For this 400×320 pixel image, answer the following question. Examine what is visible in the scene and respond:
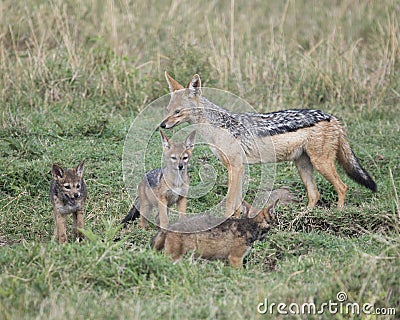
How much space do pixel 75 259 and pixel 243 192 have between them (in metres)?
2.98

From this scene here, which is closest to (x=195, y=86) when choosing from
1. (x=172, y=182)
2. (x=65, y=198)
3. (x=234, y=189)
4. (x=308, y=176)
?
(x=234, y=189)

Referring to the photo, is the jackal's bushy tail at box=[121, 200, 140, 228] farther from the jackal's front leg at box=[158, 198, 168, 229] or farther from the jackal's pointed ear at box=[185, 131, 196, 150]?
the jackal's pointed ear at box=[185, 131, 196, 150]

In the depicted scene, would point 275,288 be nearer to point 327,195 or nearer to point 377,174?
point 327,195

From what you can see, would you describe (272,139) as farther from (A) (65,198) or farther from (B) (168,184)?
(A) (65,198)

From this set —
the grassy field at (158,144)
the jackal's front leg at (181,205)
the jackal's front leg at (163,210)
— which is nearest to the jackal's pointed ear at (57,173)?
the grassy field at (158,144)

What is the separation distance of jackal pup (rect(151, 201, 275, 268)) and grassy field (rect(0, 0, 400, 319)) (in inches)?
7.6

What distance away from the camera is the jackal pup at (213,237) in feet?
20.2

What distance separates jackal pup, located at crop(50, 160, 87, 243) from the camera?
269 inches

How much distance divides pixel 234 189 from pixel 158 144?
6.80ft

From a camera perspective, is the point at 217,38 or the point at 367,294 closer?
the point at 367,294

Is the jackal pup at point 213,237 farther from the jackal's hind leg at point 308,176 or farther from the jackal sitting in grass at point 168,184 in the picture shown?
the jackal's hind leg at point 308,176

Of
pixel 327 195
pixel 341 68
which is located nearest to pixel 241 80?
pixel 341 68

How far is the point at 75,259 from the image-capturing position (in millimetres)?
5570

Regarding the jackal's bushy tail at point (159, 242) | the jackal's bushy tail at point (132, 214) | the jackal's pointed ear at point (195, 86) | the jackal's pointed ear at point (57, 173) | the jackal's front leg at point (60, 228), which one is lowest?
the jackal's bushy tail at point (132, 214)
